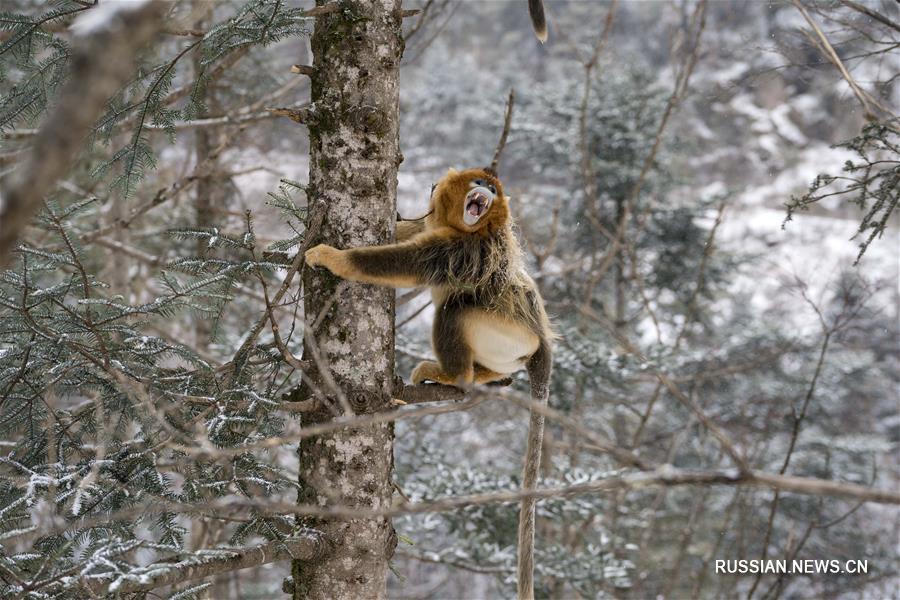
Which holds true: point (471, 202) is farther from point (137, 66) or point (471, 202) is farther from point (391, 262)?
point (137, 66)

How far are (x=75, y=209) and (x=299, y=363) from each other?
92cm

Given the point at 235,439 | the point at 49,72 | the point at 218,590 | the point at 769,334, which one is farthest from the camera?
the point at 769,334

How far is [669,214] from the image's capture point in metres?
8.09

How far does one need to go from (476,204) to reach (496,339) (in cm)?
58

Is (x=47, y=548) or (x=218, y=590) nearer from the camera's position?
(x=47, y=548)

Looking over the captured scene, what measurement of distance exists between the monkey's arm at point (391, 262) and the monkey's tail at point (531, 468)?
657 millimetres

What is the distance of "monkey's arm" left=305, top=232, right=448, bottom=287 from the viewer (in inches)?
80.4

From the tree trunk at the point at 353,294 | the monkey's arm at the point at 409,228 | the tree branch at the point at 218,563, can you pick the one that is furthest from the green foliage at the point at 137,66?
the tree branch at the point at 218,563

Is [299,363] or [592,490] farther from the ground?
[299,363]

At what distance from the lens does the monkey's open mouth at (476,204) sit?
2.51 m

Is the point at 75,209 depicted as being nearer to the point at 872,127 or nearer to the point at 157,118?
the point at 157,118

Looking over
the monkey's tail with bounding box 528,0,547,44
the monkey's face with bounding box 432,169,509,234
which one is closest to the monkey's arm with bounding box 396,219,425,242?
the monkey's face with bounding box 432,169,509,234

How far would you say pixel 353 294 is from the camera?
2.11 meters

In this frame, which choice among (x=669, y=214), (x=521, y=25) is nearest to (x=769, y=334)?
(x=669, y=214)
